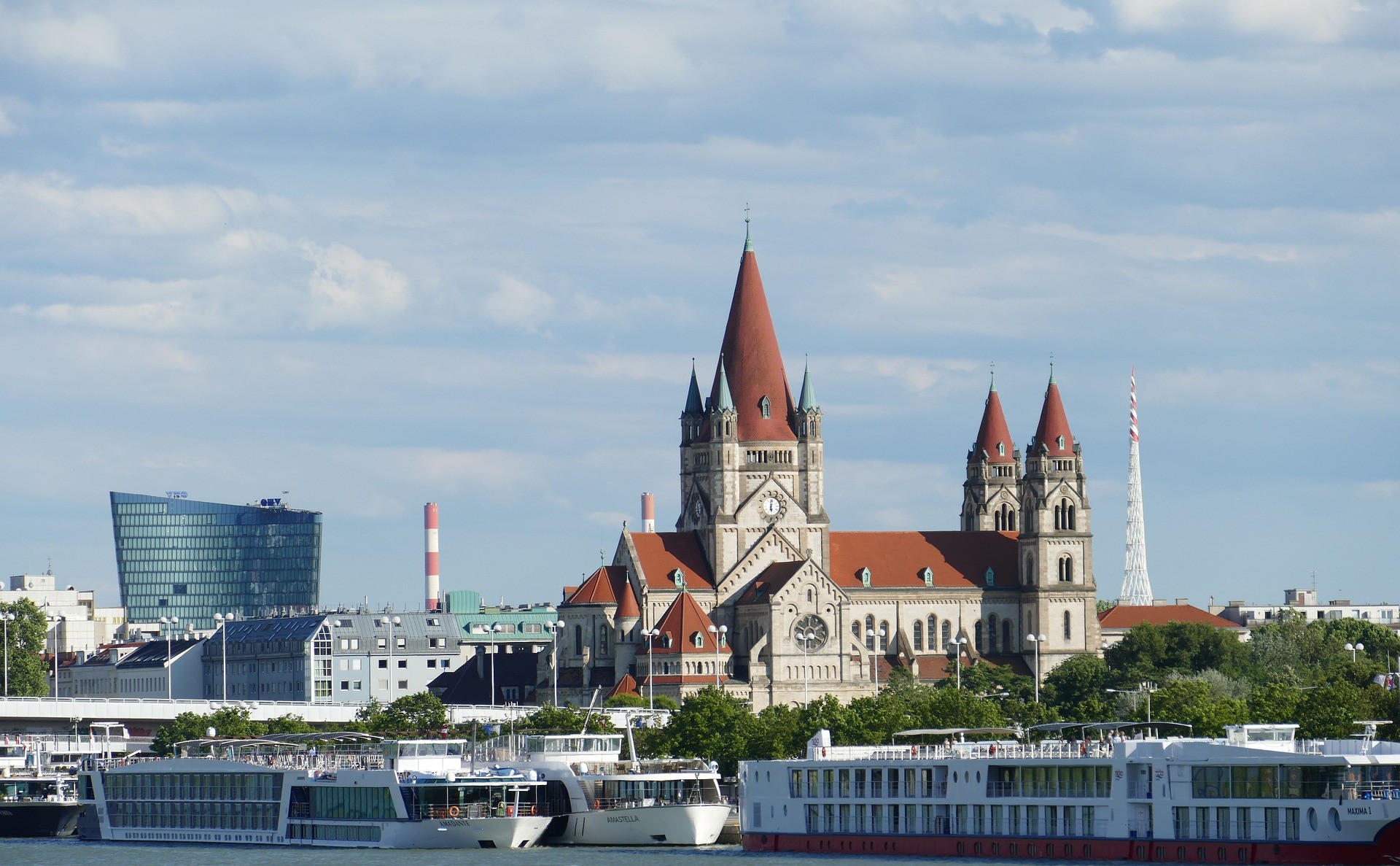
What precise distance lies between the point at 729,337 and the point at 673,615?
820 inches

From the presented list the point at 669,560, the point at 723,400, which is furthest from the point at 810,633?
the point at 723,400

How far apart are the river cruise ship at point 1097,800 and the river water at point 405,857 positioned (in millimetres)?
1517

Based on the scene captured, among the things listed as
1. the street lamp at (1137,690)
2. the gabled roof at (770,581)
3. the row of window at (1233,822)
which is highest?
the gabled roof at (770,581)

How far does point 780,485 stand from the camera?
621 ft

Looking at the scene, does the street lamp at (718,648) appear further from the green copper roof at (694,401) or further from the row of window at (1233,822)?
the row of window at (1233,822)

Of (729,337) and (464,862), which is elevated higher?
(729,337)

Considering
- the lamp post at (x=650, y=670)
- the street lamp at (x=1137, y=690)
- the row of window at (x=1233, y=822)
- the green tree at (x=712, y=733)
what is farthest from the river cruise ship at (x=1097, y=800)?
the lamp post at (x=650, y=670)

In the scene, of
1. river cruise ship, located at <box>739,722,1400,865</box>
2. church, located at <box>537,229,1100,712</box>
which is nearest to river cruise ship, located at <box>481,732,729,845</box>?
river cruise ship, located at <box>739,722,1400,865</box>

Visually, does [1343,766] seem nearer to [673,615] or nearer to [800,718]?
[800,718]

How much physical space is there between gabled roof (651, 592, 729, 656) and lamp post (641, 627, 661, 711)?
1.55 feet

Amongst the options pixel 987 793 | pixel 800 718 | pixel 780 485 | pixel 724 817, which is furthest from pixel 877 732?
pixel 780 485

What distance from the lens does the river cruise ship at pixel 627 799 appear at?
10675 cm

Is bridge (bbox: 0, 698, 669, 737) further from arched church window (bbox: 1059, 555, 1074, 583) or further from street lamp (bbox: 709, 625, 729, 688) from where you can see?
arched church window (bbox: 1059, 555, 1074, 583)

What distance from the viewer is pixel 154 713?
15800 cm
